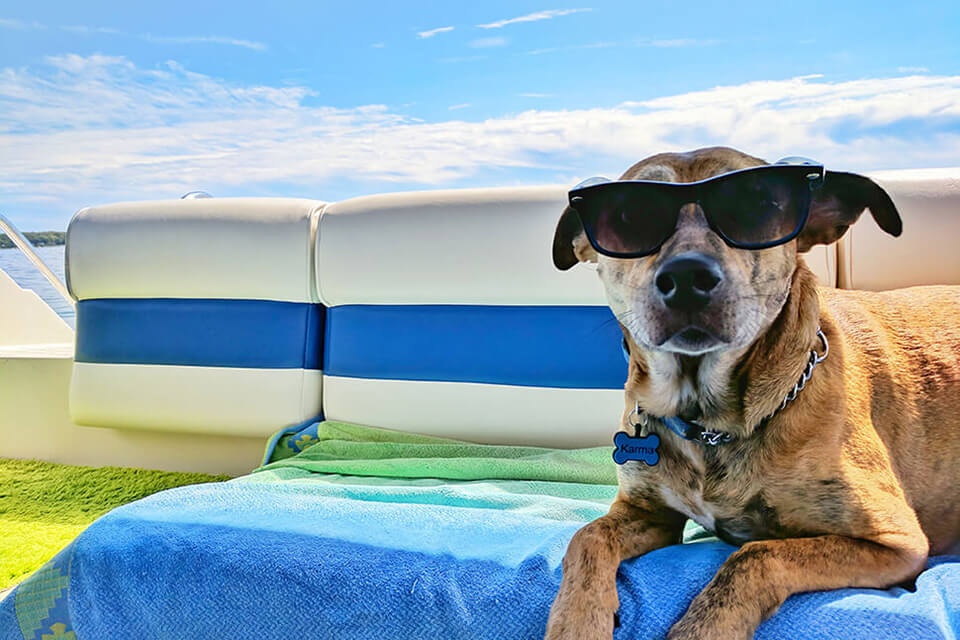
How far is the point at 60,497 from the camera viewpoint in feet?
8.09

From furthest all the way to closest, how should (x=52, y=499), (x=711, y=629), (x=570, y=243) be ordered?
(x=52, y=499) < (x=570, y=243) < (x=711, y=629)

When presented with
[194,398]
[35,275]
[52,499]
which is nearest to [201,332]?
[194,398]

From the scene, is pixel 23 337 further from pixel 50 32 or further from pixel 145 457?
pixel 50 32

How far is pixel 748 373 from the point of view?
1146mm

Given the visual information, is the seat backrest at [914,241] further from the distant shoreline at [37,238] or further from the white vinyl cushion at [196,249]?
the distant shoreline at [37,238]

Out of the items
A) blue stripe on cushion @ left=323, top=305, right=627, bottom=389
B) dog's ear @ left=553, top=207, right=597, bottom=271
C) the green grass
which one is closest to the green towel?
blue stripe on cushion @ left=323, top=305, right=627, bottom=389

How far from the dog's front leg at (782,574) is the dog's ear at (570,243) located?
1.97 feet

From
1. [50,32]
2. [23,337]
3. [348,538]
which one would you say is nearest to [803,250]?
[348,538]

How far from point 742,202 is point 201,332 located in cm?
191

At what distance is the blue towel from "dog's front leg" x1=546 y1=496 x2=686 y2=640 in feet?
0.12

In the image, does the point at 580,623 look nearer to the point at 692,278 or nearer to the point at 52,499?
the point at 692,278

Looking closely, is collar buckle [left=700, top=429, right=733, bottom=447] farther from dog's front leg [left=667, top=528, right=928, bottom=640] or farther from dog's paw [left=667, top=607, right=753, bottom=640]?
dog's paw [left=667, top=607, right=753, bottom=640]

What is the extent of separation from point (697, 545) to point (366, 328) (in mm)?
1382

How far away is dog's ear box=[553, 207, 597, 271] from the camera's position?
4.49 feet
